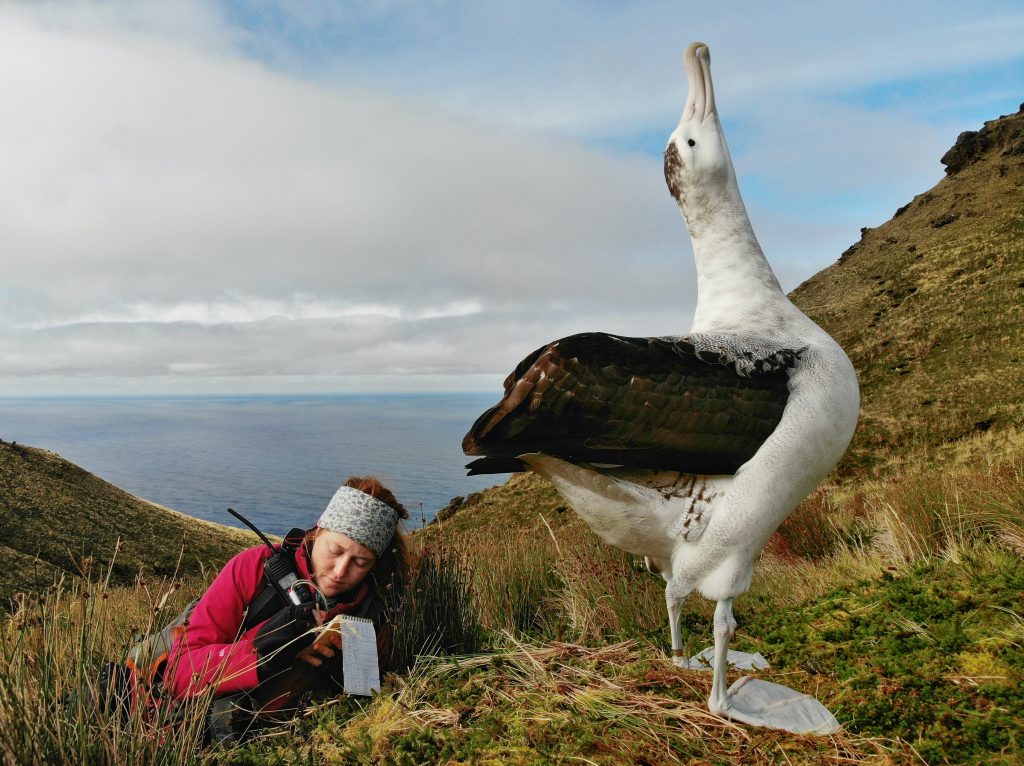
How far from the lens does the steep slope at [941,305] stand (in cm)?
2030

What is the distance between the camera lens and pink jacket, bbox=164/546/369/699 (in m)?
3.78

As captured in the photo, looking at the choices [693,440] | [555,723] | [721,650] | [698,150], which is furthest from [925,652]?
[698,150]

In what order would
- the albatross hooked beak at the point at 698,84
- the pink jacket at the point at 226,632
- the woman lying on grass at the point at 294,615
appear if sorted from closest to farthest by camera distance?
the pink jacket at the point at 226,632, the woman lying on grass at the point at 294,615, the albatross hooked beak at the point at 698,84

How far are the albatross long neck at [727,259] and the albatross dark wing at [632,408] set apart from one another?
54 centimetres

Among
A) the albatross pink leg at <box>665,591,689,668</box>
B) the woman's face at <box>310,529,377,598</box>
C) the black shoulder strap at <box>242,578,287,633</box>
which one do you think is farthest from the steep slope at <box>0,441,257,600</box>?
the albatross pink leg at <box>665,591,689,668</box>

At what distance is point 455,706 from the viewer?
14.1 feet

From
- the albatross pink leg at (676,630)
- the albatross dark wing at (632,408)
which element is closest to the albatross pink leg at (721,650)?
the albatross pink leg at (676,630)

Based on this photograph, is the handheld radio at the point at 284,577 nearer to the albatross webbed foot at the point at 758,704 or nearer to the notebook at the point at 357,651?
the notebook at the point at 357,651

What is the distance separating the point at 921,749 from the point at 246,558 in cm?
374

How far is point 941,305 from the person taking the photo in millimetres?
26906

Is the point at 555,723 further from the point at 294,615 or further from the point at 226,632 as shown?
the point at 226,632

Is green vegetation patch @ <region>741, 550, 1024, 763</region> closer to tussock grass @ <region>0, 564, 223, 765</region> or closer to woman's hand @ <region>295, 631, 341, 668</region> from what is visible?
woman's hand @ <region>295, 631, 341, 668</region>

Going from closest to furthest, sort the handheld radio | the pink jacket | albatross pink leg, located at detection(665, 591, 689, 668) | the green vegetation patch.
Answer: the green vegetation patch < the pink jacket < albatross pink leg, located at detection(665, 591, 689, 668) < the handheld radio

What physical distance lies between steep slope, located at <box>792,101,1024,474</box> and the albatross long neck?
16.7 m
